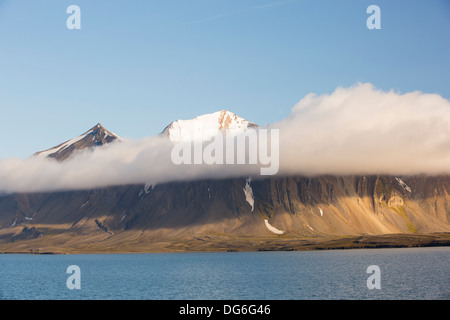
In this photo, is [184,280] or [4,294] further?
[184,280]

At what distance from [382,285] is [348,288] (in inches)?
276

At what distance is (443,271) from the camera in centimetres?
12838

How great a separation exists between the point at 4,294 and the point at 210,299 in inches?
1651

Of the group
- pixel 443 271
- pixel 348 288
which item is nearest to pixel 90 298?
pixel 348 288
